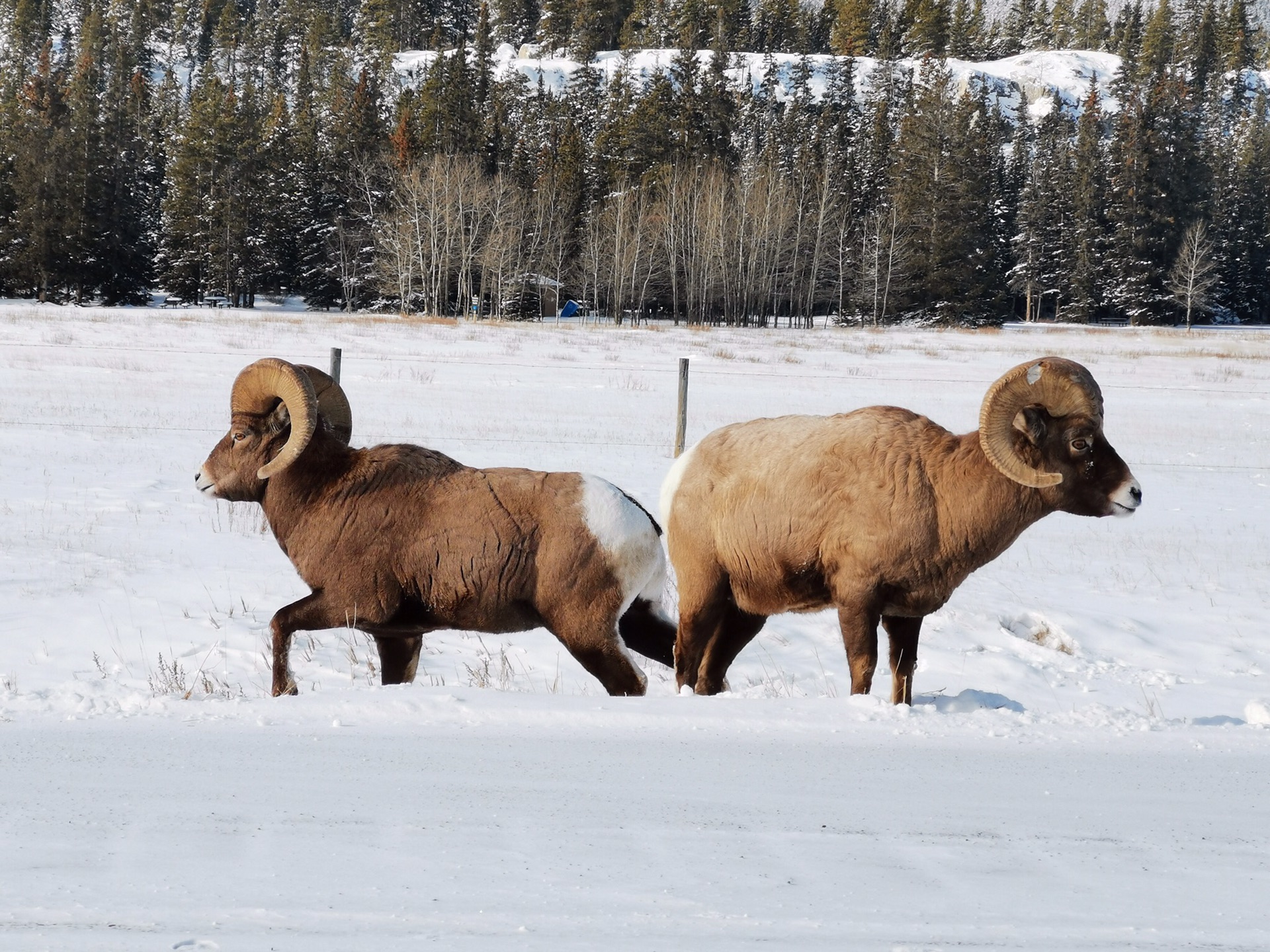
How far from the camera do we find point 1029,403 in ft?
20.1

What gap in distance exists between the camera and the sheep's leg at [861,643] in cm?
602

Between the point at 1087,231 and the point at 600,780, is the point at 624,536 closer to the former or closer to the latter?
the point at 600,780

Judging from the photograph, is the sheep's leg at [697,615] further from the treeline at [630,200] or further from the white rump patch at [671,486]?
the treeline at [630,200]

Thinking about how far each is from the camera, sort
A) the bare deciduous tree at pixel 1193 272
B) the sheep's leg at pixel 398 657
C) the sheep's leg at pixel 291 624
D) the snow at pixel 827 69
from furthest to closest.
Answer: the snow at pixel 827 69 → the bare deciduous tree at pixel 1193 272 → the sheep's leg at pixel 398 657 → the sheep's leg at pixel 291 624

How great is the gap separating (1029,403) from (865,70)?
150430 mm

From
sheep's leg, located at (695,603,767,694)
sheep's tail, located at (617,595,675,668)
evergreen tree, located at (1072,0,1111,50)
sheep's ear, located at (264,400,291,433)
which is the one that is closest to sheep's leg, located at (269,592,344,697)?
sheep's ear, located at (264,400,291,433)

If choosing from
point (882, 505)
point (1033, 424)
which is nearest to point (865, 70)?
point (1033, 424)

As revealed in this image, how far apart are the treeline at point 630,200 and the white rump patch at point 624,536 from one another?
2502 inches

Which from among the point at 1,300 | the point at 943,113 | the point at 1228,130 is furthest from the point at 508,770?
the point at 1228,130

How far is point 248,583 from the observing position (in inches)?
355

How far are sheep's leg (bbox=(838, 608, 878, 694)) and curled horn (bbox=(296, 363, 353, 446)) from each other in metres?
3.06

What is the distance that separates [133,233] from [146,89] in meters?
44.1

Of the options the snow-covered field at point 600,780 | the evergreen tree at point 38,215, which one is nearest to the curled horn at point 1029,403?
the snow-covered field at point 600,780

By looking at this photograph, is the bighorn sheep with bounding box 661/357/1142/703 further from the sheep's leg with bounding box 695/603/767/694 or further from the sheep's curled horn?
the sheep's curled horn
